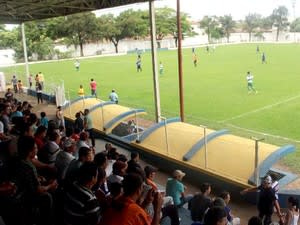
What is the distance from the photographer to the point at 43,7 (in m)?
19.8

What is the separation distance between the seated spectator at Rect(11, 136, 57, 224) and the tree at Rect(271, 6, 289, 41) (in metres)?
108

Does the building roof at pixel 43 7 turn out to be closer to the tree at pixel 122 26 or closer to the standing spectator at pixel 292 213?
the standing spectator at pixel 292 213

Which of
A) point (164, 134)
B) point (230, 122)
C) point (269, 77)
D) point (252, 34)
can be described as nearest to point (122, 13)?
point (252, 34)

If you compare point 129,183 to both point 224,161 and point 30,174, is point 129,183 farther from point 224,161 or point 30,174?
point 224,161

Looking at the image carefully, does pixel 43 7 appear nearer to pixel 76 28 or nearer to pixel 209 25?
pixel 76 28

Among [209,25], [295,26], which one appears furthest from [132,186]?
[295,26]

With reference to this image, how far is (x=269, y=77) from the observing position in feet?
94.7

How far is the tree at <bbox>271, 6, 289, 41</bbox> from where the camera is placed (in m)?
106

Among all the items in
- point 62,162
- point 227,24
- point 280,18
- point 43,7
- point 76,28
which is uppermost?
point 280,18

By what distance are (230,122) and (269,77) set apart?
13.8 m

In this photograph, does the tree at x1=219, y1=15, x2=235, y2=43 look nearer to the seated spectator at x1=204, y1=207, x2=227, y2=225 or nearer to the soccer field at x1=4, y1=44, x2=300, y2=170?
the soccer field at x1=4, y1=44, x2=300, y2=170

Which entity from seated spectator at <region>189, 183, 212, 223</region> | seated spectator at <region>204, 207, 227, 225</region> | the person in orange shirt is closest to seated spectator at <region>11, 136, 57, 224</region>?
the person in orange shirt

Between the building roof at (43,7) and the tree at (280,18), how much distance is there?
9278cm

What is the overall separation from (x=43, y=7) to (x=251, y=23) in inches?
3759
